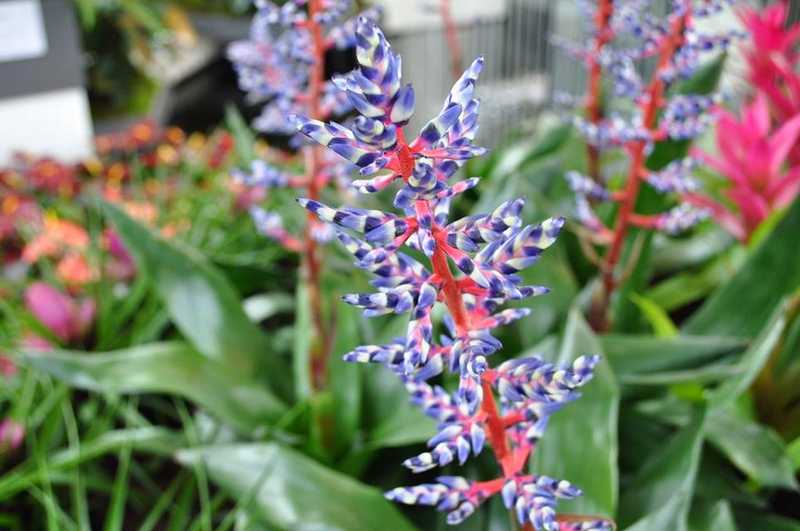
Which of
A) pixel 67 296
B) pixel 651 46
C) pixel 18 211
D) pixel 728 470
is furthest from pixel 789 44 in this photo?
pixel 18 211

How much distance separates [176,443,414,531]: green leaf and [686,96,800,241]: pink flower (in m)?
0.40

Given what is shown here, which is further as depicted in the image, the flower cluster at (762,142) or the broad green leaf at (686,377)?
the flower cluster at (762,142)

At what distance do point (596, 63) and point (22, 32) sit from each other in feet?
2.59

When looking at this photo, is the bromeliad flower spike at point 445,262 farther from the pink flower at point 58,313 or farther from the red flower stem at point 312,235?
the pink flower at point 58,313

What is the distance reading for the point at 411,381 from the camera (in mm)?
321

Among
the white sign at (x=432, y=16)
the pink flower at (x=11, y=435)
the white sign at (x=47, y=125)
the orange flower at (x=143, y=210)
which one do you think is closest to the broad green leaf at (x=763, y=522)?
the pink flower at (x=11, y=435)

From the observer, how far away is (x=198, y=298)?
25.7 inches

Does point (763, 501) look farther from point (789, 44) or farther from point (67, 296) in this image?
point (67, 296)

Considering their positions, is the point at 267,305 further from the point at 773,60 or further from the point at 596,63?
the point at 773,60

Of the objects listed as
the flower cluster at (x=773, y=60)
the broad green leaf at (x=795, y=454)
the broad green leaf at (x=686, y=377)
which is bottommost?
the broad green leaf at (x=795, y=454)

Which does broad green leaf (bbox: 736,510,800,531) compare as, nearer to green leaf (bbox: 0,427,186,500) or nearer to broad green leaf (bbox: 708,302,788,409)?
broad green leaf (bbox: 708,302,788,409)

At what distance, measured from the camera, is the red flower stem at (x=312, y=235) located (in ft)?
1.72

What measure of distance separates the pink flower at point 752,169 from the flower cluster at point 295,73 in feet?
1.08

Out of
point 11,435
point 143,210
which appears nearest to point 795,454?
point 11,435
